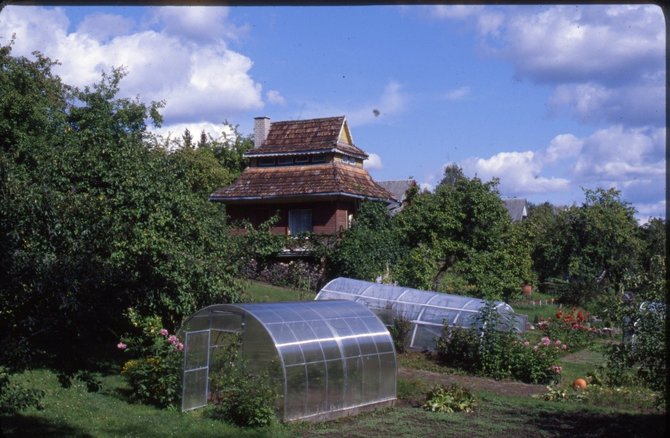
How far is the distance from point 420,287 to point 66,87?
20480 millimetres

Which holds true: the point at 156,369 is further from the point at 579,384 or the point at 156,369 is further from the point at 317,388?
the point at 579,384

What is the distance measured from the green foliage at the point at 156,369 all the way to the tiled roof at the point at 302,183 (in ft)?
64.5

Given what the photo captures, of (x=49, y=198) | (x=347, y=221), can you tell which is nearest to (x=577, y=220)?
(x=347, y=221)

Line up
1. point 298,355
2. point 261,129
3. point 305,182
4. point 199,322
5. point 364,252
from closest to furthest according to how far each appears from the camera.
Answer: point 298,355, point 199,322, point 364,252, point 305,182, point 261,129

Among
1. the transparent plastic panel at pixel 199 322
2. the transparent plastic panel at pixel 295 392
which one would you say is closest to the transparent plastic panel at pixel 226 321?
the transparent plastic panel at pixel 199 322

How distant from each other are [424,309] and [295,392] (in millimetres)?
9761

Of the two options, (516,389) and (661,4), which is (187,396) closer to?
(516,389)

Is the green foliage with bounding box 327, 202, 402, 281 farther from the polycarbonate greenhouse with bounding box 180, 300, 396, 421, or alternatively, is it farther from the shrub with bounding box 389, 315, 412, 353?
the polycarbonate greenhouse with bounding box 180, 300, 396, 421

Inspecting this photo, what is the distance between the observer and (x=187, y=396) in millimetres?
12938

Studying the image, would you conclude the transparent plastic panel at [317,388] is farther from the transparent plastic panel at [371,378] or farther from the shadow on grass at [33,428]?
the shadow on grass at [33,428]

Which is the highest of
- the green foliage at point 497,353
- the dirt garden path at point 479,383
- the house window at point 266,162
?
the house window at point 266,162

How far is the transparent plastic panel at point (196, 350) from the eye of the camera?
13017 mm

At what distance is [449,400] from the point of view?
45.4 feet

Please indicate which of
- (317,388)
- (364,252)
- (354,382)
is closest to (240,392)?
(317,388)
